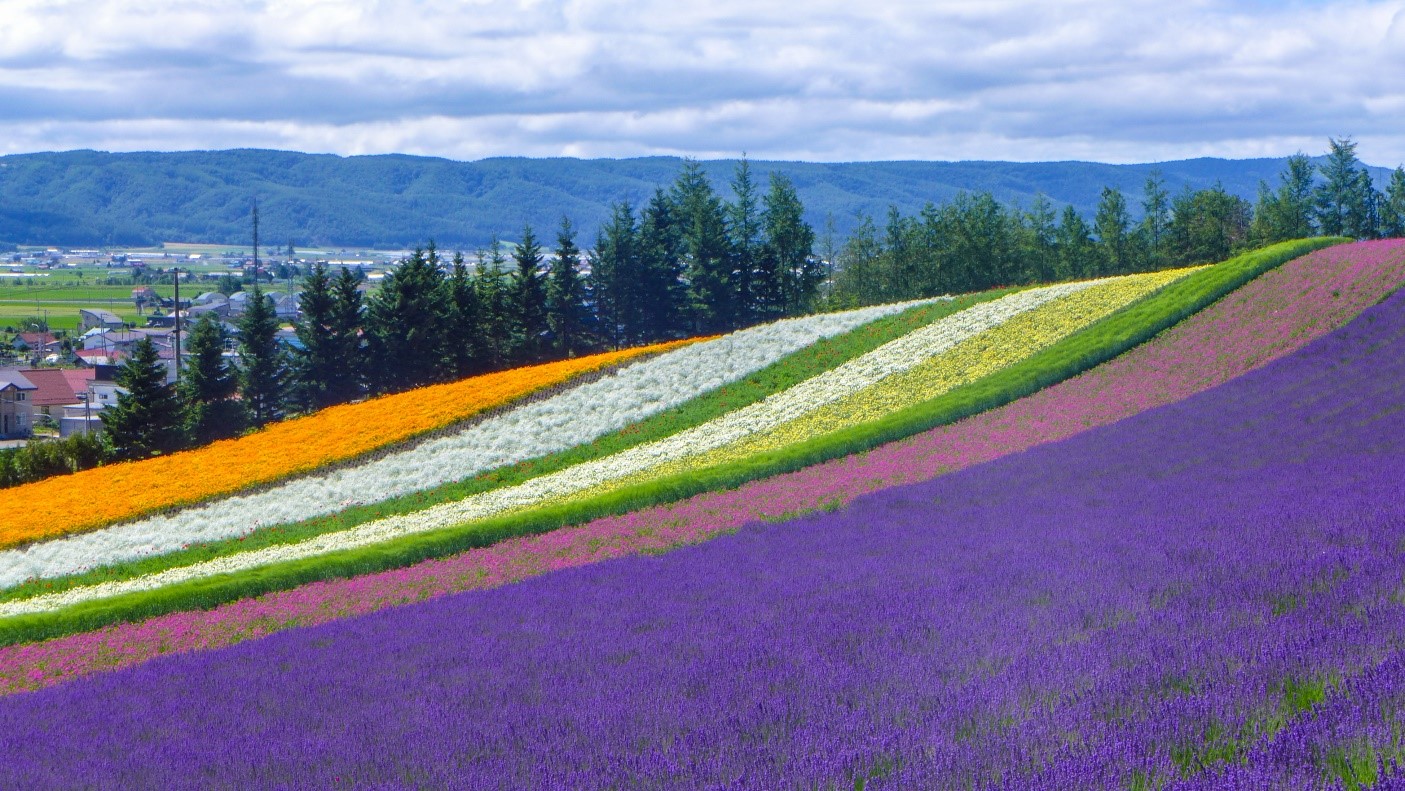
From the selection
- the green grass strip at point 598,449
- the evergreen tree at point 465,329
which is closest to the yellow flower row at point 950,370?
the green grass strip at point 598,449

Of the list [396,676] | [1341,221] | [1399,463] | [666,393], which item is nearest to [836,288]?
[1341,221]

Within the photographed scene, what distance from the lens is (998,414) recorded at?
30062 millimetres

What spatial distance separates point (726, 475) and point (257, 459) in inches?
797

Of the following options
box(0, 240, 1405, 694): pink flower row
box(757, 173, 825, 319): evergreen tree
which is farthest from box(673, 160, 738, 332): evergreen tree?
box(0, 240, 1405, 694): pink flower row

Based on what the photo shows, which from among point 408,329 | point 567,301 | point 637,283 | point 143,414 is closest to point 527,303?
point 567,301

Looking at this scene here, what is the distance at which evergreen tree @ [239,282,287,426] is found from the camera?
61.8 meters

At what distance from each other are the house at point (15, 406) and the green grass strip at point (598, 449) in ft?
280

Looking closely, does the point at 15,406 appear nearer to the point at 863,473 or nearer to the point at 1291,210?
the point at 863,473

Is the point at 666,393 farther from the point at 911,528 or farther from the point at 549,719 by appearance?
the point at 549,719

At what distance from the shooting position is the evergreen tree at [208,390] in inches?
2263

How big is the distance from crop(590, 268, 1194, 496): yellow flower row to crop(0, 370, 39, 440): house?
9109cm

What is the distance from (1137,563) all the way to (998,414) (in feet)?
63.2

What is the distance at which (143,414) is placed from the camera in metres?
49.8

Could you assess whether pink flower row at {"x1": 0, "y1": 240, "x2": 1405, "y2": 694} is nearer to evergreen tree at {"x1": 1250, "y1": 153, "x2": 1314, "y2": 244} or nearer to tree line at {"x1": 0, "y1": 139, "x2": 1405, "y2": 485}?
tree line at {"x1": 0, "y1": 139, "x2": 1405, "y2": 485}
